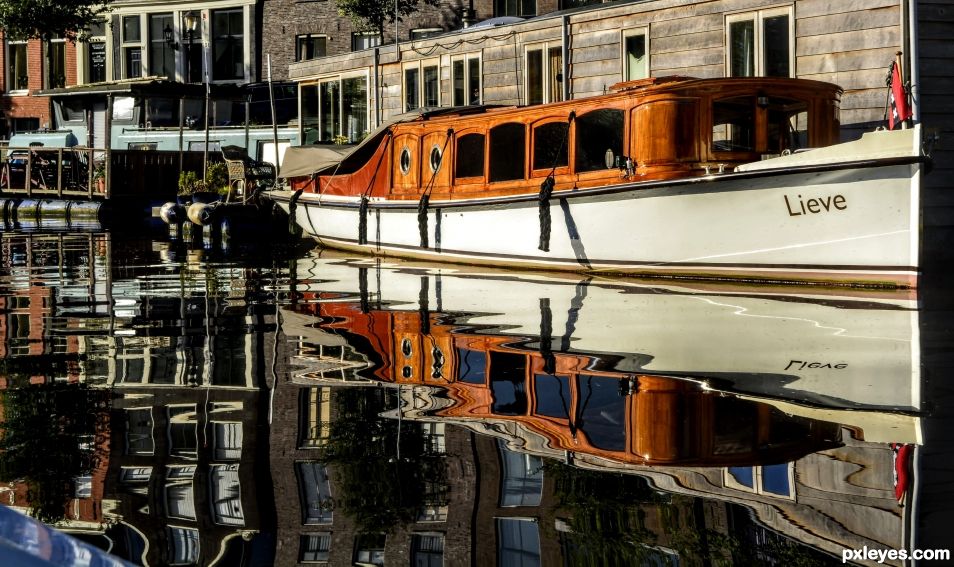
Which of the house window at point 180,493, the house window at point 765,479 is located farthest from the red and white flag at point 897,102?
the house window at point 180,493

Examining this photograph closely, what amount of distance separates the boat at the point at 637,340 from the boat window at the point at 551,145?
2.13 metres

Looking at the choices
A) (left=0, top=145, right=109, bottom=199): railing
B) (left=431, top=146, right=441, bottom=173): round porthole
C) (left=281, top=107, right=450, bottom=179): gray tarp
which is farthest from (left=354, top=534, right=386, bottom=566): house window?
(left=0, top=145, right=109, bottom=199): railing

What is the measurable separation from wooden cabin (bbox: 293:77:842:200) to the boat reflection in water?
7.36 feet

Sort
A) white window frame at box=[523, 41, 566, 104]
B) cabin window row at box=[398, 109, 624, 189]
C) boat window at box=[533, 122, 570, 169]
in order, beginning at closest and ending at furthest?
cabin window row at box=[398, 109, 624, 189]
boat window at box=[533, 122, 570, 169]
white window frame at box=[523, 41, 566, 104]

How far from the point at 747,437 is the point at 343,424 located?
1871 millimetres

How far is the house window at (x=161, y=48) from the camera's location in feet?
143

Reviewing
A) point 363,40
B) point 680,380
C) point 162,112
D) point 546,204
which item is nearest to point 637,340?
point 680,380

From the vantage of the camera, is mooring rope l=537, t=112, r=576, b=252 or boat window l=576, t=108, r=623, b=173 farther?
mooring rope l=537, t=112, r=576, b=252

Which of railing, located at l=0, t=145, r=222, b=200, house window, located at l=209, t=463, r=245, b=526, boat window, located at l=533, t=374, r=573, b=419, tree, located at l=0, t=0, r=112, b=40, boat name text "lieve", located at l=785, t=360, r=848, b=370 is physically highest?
tree, located at l=0, t=0, r=112, b=40

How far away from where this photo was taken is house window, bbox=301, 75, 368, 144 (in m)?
27.6

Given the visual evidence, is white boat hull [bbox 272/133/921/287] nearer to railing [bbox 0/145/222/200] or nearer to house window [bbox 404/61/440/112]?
house window [bbox 404/61/440/112]

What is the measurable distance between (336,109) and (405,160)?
10136mm

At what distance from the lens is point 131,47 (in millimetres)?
44188

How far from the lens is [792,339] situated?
8.97m
